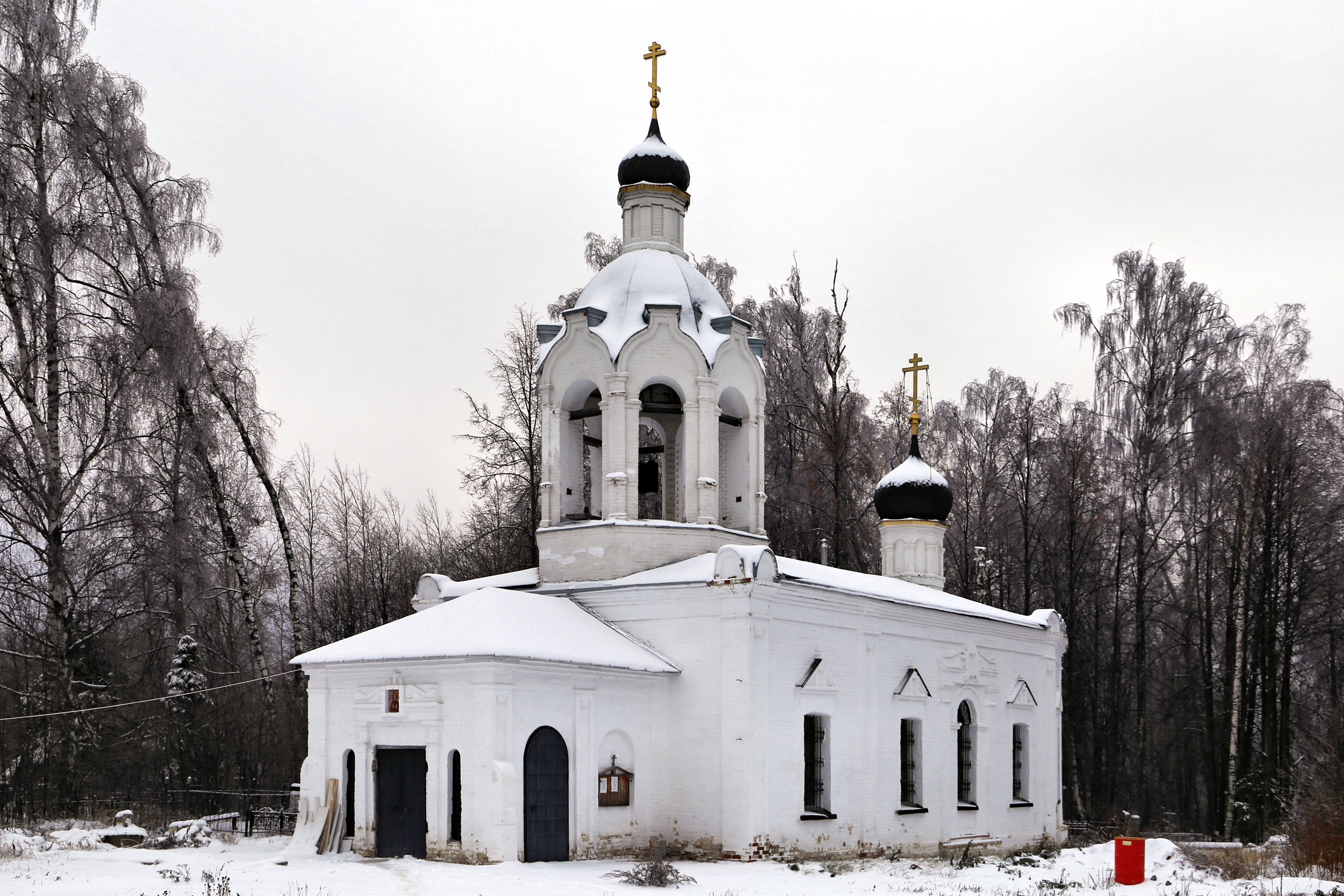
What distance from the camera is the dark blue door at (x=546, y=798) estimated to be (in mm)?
16625

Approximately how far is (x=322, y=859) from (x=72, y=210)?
12307 millimetres

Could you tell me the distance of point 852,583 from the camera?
21672mm

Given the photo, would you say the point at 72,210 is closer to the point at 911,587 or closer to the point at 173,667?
the point at 173,667

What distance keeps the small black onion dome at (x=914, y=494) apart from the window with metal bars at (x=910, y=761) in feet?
22.7

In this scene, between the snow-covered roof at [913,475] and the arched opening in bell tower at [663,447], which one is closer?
the arched opening in bell tower at [663,447]

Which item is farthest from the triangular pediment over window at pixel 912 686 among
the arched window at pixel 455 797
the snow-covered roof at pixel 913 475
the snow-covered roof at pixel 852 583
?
the arched window at pixel 455 797

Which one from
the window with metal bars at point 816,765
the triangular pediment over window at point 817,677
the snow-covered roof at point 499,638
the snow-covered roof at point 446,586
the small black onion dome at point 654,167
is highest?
the small black onion dome at point 654,167

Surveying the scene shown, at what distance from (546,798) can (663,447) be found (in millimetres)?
7344

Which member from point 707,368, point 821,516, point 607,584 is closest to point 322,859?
point 607,584

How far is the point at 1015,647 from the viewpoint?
83.9 ft

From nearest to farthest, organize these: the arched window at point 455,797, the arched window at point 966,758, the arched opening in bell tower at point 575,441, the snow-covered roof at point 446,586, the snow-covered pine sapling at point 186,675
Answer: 1. the arched window at point 455,797
2. the snow-covered roof at point 446,586
3. the arched opening in bell tower at point 575,441
4. the arched window at point 966,758
5. the snow-covered pine sapling at point 186,675

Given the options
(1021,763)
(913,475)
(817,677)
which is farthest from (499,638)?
(913,475)

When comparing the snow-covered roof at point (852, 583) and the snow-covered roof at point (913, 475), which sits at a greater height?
the snow-covered roof at point (913, 475)

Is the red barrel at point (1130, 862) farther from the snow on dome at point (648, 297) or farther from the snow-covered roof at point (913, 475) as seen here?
the snow-covered roof at point (913, 475)
